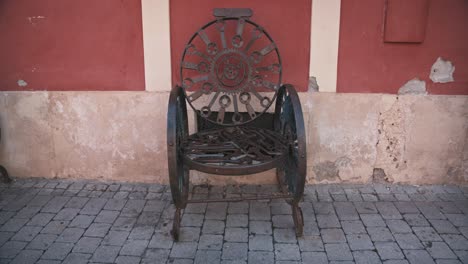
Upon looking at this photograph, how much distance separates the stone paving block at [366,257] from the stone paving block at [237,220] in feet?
2.67

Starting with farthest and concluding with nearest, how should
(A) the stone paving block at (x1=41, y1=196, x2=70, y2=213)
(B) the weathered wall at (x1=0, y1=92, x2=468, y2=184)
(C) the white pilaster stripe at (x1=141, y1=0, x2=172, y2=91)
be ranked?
1. (B) the weathered wall at (x1=0, y1=92, x2=468, y2=184)
2. (C) the white pilaster stripe at (x1=141, y1=0, x2=172, y2=91)
3. (A) the stone paving block at (x1=41, y1=196, x2=70, y2=213)

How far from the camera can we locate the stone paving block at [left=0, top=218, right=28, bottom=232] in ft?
10.1

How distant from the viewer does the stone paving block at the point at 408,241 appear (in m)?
2.84

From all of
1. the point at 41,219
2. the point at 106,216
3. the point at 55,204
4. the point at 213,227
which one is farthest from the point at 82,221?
the point at 213,227

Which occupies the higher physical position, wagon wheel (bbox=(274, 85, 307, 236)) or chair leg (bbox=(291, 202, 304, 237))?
wagon wheel (bbox=(274, 85, 307, 236))

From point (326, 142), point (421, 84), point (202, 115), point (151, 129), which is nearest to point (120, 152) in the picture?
point (151, 129)

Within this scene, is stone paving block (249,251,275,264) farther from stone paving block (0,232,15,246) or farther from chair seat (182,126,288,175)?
stone paving block (0,232,15,246)

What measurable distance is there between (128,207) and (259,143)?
120 cm

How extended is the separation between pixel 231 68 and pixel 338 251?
5.09 ft

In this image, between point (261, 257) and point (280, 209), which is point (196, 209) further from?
point (261, 257)

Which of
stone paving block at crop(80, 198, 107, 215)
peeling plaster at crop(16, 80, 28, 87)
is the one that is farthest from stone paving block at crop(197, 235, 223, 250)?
peeling plaster at crop(16, 80, 28, 87)

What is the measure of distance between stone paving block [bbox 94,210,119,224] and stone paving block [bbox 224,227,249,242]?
888mm

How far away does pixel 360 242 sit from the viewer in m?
2.89

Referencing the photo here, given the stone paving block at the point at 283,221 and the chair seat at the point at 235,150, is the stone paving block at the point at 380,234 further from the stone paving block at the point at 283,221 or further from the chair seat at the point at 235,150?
the chair seat at the point at 235,150
